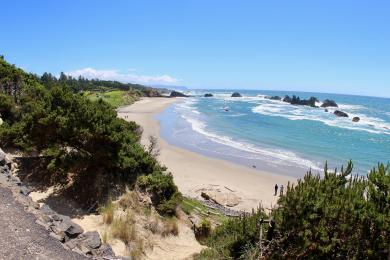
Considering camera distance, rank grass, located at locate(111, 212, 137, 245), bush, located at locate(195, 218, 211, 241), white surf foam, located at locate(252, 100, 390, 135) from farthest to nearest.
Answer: white surf foam, located at locate(252, 100, 390, 135) → bush, located at locate(195, 218, 211, 241) → grass, located at locate(111, 212, 137, 245)

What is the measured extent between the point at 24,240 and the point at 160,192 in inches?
326

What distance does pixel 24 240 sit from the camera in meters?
8.27

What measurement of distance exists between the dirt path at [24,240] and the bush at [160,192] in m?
6.81

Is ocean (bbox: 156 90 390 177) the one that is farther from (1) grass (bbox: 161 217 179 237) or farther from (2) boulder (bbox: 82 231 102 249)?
(2) boulder (bbox: 82 231 102 249)

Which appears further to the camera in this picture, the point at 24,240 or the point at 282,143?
the point at 282,143

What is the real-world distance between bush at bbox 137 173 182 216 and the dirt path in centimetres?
681

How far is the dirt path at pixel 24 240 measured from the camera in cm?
781

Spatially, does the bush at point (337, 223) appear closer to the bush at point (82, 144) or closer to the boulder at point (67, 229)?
the boulder at point (67, 229)

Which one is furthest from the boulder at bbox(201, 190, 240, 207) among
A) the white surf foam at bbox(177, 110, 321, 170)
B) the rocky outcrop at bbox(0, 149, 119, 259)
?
the rocky outcrop at bbox(0, 149, 119, 259)

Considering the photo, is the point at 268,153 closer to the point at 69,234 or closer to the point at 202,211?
the point at 202,211

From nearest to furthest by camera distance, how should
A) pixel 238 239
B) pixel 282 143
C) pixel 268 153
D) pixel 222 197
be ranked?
pixel 238 239
pixel 222 197
pixel 268 153
pixel 282 143

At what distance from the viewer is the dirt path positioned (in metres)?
7.81

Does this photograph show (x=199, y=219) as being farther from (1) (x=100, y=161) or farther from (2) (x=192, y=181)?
(2) (x=192, y=181)

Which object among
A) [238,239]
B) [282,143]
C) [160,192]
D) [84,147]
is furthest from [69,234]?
[282,143]
